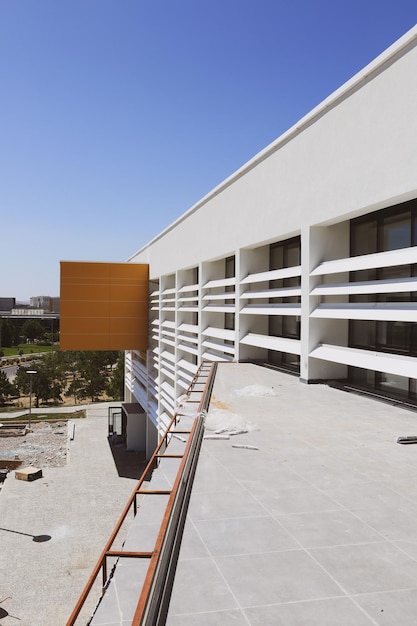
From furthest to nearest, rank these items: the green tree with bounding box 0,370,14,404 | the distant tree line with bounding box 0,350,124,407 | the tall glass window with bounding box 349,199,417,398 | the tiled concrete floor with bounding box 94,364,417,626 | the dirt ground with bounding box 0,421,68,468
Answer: the distant tree line with bounding box 0,350,124,407
the green tree with bounding box 0,370,14,404
the dirt ground with bounding box 0,421,68,468
the tall glass window with bounding box 349,199,417,398
the tiled concrete floor with bounding box 94,364,417,626

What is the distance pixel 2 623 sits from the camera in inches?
577

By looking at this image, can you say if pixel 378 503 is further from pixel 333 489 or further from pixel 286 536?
pixel 286 536

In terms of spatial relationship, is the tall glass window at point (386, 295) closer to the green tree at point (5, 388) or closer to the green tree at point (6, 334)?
the green tree at point (5, 388)

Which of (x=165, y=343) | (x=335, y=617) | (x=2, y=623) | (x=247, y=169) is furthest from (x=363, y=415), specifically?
(x=165, y=343)

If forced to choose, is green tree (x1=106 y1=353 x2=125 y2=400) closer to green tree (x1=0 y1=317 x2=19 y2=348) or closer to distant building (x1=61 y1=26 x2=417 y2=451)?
distant building (x1=61 y1=26 x2=417 y2=451)

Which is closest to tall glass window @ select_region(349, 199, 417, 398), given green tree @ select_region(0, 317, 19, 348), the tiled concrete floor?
the tiled concrete floor

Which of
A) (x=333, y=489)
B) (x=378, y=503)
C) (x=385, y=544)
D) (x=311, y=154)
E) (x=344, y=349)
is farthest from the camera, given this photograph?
(x=311, y=154)

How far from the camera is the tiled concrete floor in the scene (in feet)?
9.39

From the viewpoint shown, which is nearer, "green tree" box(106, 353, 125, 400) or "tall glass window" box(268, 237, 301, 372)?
"tall glass window" box(268, 237, 301, 372)

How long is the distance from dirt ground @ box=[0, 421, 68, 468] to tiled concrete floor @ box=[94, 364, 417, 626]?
1110 inches

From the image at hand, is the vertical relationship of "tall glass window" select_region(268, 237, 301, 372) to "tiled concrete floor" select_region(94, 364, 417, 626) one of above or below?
above

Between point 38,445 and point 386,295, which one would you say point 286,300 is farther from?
point 38,445

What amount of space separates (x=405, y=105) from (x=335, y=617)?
8382 mm

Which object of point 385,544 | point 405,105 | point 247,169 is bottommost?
point 385,544
